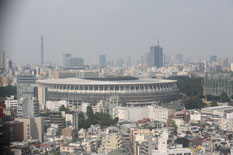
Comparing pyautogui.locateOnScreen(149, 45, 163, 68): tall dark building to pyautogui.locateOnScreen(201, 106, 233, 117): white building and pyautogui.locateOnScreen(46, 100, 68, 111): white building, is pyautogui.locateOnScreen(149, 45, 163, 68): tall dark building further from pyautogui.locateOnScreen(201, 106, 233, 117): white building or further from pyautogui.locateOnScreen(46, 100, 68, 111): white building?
pyautogui.locateOnScreen(201, 106, 233, 117): white building

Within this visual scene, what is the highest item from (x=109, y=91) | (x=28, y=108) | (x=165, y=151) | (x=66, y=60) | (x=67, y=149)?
(x=66, y=60)

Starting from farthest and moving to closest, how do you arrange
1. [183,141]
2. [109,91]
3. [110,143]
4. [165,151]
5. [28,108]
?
[109,91], [28,108], [183,141], [110,143], [165,151]

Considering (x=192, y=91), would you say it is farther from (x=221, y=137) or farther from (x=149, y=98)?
(x=221, y=137)

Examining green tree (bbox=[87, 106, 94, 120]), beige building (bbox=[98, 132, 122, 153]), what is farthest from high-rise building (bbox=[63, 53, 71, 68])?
beige building (bbox=[98, 132, 122, 153])

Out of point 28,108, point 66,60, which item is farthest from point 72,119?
point 66,60

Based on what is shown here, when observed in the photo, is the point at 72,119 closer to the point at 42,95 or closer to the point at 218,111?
the point at 218,111

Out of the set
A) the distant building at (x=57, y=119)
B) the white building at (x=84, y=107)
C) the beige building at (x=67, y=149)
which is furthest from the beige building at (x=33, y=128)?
the white building at (x=84, y=107)
